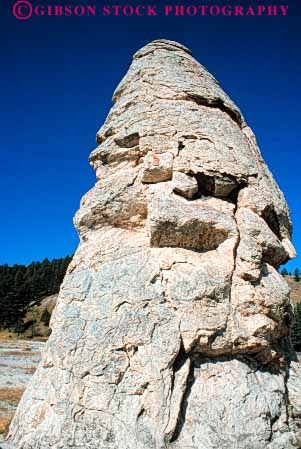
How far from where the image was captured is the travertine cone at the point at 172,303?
8742mm

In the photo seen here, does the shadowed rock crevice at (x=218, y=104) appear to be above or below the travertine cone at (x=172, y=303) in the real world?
above

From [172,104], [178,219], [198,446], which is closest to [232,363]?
[198,446]

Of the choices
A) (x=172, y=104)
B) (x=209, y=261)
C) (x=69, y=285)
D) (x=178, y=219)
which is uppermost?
(x=172, y=104)

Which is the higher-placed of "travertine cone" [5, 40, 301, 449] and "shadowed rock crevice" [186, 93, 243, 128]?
"shadowed rock crevice" [186, 93, 243, 128]

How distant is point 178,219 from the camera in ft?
34.5

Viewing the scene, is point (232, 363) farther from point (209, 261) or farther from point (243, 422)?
point (209, 261)

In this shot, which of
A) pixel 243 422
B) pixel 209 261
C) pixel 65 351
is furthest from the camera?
pixel 209 261

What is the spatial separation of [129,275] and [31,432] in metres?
4.48

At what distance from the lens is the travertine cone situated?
8.74 meters

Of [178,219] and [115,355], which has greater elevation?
[178,219]

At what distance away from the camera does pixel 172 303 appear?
961cm

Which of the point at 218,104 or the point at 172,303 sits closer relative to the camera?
the point at 172,303

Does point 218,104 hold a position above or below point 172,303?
above

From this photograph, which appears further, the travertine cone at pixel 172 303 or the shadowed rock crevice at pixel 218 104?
the shadowed rock crevice at pixel 218 104
